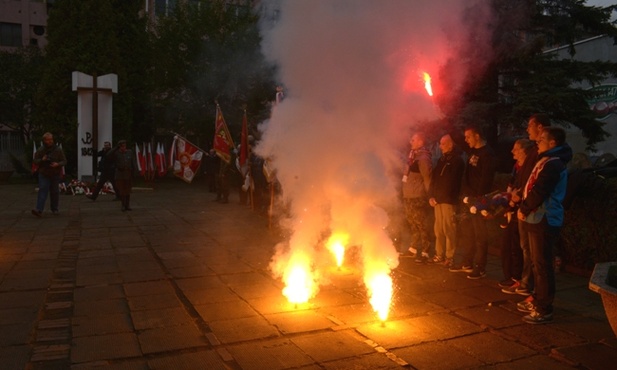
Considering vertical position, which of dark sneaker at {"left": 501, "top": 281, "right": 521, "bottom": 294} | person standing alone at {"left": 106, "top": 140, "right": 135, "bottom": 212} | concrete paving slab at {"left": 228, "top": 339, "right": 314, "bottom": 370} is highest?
person standing alone at {"left": 106, "top": 140, "right": 135, "bottom": 212}

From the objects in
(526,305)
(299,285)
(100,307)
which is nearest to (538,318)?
(526,305)

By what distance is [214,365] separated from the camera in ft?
13.2

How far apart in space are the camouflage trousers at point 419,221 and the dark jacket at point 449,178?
1.66 feet

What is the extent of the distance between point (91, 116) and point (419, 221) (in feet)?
57.6

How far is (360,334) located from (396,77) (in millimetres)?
3346

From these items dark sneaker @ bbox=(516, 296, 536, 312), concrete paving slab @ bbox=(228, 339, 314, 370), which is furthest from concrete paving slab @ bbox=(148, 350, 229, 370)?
dark sneaker @ bbox=(516, 296, 536, 312)

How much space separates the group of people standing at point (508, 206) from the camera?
5.12m

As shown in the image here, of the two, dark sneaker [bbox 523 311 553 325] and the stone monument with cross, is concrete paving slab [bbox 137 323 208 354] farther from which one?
the stone monument with cross

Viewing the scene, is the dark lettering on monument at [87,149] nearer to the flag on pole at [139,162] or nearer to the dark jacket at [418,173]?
the flag on pole at [139,162]

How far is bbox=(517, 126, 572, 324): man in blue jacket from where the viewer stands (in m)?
5.02

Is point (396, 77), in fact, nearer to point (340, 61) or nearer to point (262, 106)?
point (340, 61)

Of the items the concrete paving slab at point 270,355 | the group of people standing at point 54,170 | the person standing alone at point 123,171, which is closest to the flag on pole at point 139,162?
the group of people standing at point 54,170

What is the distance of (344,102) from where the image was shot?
643 cm

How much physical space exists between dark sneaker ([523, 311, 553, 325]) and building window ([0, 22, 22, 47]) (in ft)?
163
